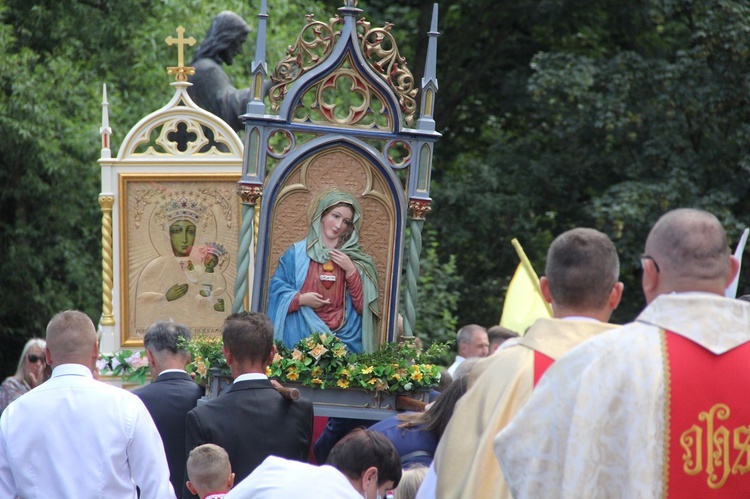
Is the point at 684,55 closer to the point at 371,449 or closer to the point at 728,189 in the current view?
the point at 728,189

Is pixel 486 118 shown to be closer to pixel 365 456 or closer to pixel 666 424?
pixel 365 456

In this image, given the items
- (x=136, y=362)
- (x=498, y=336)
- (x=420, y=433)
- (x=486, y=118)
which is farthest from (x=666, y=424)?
(x=486, y=118)

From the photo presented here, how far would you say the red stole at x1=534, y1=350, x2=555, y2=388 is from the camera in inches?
146

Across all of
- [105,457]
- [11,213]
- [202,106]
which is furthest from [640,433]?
[11,213]

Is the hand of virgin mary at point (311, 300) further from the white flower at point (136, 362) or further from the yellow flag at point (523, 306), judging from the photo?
the yellow flag at point (523, 306)

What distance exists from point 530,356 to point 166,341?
2.94 meters

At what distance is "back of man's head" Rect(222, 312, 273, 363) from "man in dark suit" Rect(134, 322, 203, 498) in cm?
81

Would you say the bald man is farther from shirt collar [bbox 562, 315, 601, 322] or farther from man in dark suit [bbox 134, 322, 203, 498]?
man in dark suit [bbox 134, 322, 203, 498]

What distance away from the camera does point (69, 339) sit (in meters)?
4.86

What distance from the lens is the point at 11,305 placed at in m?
15.3

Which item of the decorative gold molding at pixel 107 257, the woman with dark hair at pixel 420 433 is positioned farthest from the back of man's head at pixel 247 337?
the decorative gold molding at pixel 107 257

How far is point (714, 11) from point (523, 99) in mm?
3614

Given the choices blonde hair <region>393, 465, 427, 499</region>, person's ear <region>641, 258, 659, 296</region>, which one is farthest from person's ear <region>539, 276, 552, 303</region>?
blonde hair <region>393, 465, 427, 499</region>

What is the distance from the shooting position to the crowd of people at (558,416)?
3.28 m
